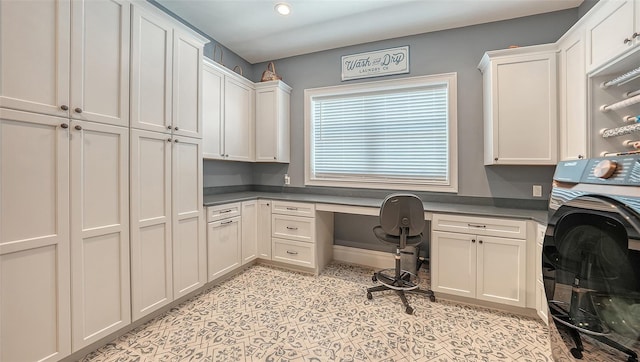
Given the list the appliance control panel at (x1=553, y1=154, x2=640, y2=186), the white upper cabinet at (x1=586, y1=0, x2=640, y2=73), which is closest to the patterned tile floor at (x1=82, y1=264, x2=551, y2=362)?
the appliance control panel at (x1=553, y1=154, x2=640, y2=186)

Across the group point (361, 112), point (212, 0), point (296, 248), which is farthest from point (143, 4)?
point (296, 248)

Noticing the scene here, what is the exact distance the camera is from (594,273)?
1033mm

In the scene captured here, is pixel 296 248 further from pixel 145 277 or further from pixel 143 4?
pixel 143 4

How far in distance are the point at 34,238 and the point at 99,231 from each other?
0.99 ft

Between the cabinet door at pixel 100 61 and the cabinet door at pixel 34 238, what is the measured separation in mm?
215

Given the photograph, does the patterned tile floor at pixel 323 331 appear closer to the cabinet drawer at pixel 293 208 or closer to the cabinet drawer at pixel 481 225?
the cabinet drawer at pixel 481 225

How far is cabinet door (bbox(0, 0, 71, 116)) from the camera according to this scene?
4.25 ft

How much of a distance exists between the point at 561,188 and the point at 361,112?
239cm

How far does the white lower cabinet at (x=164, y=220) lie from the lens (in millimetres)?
1916

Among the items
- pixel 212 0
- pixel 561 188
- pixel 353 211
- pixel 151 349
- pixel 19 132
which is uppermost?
pixel 212 0

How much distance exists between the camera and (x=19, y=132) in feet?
4.42

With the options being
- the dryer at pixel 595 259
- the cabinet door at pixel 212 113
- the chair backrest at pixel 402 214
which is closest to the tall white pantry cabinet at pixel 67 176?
the cabinet door at pixel 212 113

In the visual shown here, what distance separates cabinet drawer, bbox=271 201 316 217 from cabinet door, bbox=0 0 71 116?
2.00m

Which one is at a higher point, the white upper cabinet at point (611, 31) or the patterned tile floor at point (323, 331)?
the white upper cabinet at point (611, 31)
